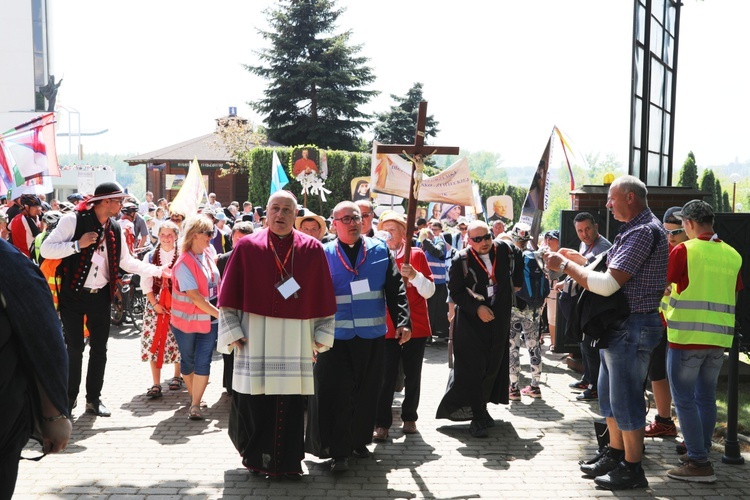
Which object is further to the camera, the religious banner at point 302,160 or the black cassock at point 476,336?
the religious banner at point 302,160

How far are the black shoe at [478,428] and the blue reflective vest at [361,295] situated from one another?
61.5 inches

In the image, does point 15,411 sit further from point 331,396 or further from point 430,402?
point 430,402

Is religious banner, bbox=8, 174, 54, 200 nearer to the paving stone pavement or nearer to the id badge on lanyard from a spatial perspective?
the paving stone pavement

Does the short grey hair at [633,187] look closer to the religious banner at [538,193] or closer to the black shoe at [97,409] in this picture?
the black shoe at [97,409]

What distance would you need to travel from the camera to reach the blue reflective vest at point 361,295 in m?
6.23

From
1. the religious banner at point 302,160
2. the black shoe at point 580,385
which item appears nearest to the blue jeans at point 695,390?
the black shoe at point 580,385

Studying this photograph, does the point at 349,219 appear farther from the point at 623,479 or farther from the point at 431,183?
the point at 431,183

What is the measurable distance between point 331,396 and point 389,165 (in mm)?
5348

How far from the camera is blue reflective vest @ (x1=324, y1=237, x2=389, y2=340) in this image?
6230mm

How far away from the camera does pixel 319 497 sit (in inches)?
215

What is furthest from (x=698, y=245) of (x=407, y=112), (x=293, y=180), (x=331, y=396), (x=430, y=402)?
(x=407, y=112)

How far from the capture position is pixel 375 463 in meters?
6.38

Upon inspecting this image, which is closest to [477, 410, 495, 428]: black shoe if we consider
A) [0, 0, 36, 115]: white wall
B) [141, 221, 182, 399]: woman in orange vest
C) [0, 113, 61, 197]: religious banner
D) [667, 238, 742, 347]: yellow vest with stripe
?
[667, 238, 742, 347]: yellow vest with stripe

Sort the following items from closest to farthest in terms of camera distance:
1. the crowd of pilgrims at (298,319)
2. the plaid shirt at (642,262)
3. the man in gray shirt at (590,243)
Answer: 1. the plaid shirt at (642,262)
2. the crowd of pilgrims at (298,319)
3. the man in gray shirt at (590,243)
